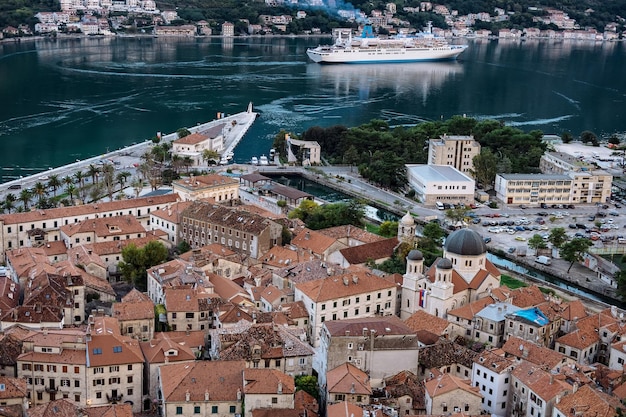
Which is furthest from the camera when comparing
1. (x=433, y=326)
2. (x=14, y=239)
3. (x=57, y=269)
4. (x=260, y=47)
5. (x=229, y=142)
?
(x=260, y=47)

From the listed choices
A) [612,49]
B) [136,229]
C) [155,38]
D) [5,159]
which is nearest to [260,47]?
[155,38]

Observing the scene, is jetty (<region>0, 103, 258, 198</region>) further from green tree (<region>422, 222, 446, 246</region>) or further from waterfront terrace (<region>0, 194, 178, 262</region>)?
green tree (<region>422, 222, 446, 246</region>)

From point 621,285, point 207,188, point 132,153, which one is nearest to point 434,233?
point 621,285

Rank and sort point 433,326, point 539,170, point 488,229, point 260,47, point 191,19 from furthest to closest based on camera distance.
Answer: point 191,19
point 260,47
point 539,170
point 488,229
point 433,326

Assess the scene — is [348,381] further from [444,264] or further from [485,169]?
[485,169]

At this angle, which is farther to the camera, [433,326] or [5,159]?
[5,159]

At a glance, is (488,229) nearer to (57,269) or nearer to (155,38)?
(57,269)
